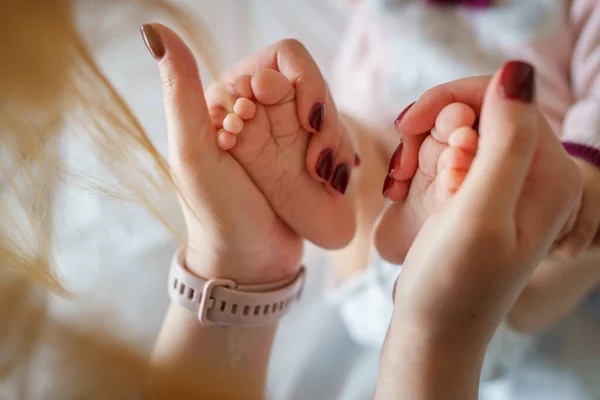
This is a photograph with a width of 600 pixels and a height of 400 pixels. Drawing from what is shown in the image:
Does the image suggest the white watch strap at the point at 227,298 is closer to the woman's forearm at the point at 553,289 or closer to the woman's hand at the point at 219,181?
the woman's hand at the point at 219,181

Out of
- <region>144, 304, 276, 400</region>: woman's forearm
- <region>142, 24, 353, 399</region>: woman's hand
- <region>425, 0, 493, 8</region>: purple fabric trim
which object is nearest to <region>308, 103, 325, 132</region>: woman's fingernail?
<region>142, 24, 353, 399</region>: woman's hand

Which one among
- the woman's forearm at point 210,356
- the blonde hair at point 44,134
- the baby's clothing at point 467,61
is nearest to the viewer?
the blonde hair at point 44,134

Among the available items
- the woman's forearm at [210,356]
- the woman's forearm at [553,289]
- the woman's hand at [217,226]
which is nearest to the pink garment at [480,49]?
the woman's forearm at [553,289]

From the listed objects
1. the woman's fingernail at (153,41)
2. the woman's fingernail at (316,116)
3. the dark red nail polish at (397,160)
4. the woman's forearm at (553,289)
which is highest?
the woman's fingernail at (153,41)

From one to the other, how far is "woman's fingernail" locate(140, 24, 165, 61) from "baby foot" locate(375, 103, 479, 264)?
22cm

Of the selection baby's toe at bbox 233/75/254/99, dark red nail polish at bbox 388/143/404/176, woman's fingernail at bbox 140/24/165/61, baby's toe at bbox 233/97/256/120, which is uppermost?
woman's fingernail at bbox 140/24/165/61

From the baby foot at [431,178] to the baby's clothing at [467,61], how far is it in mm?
182

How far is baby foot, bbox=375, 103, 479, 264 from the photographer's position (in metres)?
0.39

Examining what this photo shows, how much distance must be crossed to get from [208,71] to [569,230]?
0.38m

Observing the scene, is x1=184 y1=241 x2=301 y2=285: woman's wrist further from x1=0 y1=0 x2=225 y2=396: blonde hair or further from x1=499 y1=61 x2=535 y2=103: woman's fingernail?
x1=499 y1=61 x2=535 y2=103: woman's fingernail

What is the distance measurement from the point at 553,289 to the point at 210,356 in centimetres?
40

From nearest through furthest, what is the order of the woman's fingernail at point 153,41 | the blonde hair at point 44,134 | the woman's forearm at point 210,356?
the blonde hair at point 44,134, the woman's fingernail at point 153,41, the woman's forearm at point 210,356

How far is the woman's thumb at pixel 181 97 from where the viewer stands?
432 millimetres

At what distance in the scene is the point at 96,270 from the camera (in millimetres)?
694
